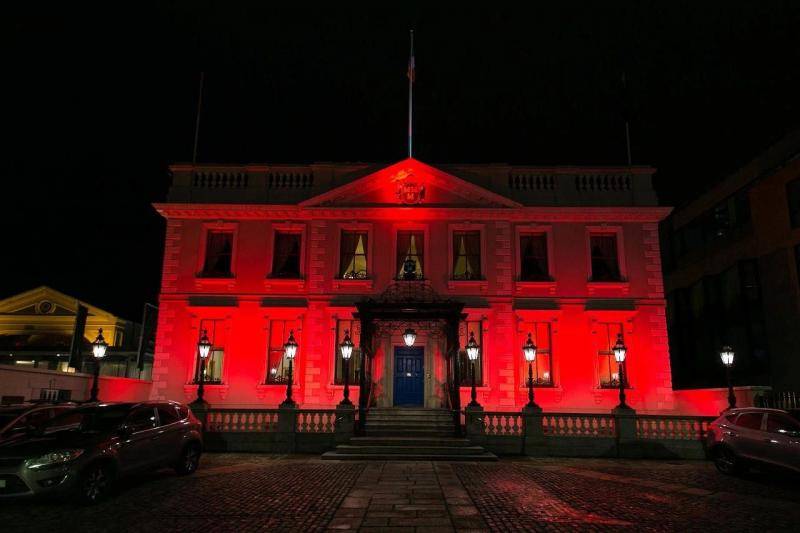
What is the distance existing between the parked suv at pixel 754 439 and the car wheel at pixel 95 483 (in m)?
13.4

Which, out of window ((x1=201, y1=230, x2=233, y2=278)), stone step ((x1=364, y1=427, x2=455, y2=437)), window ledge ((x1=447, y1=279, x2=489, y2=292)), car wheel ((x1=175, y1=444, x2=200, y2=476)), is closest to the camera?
car wheel ((x1=175, y1=444, x2=200, y2=476))

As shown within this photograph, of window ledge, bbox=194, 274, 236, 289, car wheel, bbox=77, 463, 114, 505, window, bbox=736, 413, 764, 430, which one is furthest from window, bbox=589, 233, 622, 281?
car wheel, bbox=77, 463, 114, 505

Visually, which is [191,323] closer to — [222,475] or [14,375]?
[14,375]

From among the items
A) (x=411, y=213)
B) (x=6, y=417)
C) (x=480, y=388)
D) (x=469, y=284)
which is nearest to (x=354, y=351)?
(x=480, y=388)

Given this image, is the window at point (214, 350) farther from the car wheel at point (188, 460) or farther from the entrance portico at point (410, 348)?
the car wheel at point (188, 460)

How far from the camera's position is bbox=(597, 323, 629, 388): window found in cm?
2261

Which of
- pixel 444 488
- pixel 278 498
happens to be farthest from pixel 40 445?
pixel 444 488

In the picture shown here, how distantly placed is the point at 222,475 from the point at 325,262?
39.2 ft

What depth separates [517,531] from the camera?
7.88 m

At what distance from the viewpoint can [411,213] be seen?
23703 millimetres

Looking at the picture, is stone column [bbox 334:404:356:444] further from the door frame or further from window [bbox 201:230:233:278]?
window [bbox 201:230:233:278]

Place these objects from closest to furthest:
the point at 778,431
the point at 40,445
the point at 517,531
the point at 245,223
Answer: the point at 517,531, the point at 40,445, the point at 778,431, the point at 245,223

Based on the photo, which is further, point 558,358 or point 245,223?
point 245,223

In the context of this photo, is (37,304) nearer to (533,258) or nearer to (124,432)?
(124,432)
